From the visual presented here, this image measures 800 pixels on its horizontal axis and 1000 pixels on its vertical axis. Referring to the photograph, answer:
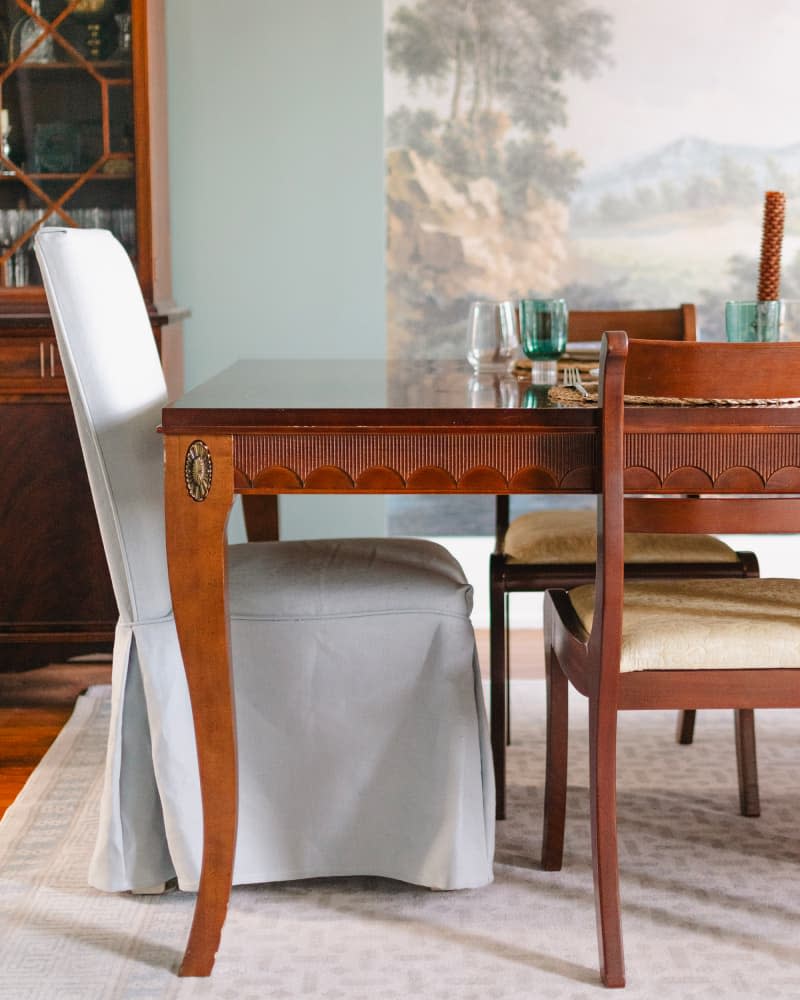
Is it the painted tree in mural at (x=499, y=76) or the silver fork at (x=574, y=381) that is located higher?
the painted tree in mural at (x=499, y=76)

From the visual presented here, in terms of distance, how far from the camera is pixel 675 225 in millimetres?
5090

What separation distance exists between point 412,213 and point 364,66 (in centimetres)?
186

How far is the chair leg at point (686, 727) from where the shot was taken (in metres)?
2.49

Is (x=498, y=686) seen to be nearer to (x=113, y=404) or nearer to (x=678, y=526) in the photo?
(x=678, y=526)

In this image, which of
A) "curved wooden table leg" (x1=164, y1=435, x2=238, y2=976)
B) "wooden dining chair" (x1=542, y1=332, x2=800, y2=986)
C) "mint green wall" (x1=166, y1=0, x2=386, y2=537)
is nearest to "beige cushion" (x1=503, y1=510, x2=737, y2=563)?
"wooden dining chair" (x1=542, y1=332, x2=800, y2=986)

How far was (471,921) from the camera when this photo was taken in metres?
1.79

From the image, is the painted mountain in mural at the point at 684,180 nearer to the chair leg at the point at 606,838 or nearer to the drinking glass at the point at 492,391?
the drinking glass at the point at 492,391

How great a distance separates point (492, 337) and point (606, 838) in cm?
93

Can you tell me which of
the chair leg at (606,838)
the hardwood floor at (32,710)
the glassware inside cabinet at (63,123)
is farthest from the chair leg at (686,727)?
the glassware inside cabinet at (63,123)

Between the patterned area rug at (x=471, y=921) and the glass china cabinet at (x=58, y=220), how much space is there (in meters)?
0.72

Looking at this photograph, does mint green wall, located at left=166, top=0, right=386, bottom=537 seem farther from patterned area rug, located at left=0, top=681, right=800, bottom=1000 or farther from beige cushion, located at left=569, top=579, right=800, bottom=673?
beige cushion, located at left=569, top=579, right=800, bottom=673

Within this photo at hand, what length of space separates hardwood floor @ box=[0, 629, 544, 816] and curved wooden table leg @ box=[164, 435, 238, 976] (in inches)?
30.8

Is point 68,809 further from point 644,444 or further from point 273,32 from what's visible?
point 273,32

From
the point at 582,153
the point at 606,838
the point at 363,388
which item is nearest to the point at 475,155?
the point at 582,153
